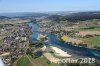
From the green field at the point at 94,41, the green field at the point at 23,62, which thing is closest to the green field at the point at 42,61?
the green field at the point at 23,62

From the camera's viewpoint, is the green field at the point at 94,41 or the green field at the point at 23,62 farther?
the green field at the point at 94,41

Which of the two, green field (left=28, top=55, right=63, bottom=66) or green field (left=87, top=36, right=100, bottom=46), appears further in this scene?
green field (left=87, top=36, right=100, bottom=46)

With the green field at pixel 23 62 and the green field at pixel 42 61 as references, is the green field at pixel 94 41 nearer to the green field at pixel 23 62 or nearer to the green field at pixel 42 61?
the green field at pixel 42 61

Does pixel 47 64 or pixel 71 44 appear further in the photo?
pixel 71 44

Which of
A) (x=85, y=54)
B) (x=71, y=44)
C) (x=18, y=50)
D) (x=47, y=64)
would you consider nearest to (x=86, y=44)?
(x=71, y=44)

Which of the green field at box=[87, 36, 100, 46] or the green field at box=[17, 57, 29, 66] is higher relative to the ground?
the green field at box=[17, 57, 29, 66]

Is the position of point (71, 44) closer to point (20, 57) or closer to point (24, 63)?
point (20, 57)

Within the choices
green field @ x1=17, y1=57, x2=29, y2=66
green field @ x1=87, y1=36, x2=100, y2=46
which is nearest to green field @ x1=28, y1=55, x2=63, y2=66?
green field @ x1=17, y1=57, x2=29, y2=66

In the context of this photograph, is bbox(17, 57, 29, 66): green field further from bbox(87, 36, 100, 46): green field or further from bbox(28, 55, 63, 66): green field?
bbox(87, 36, 100, 46): green field

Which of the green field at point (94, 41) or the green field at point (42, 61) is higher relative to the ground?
the green field at point (42, 61)

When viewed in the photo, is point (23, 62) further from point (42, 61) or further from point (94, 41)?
point (94, 41)

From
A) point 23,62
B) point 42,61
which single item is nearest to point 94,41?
point 42,61
